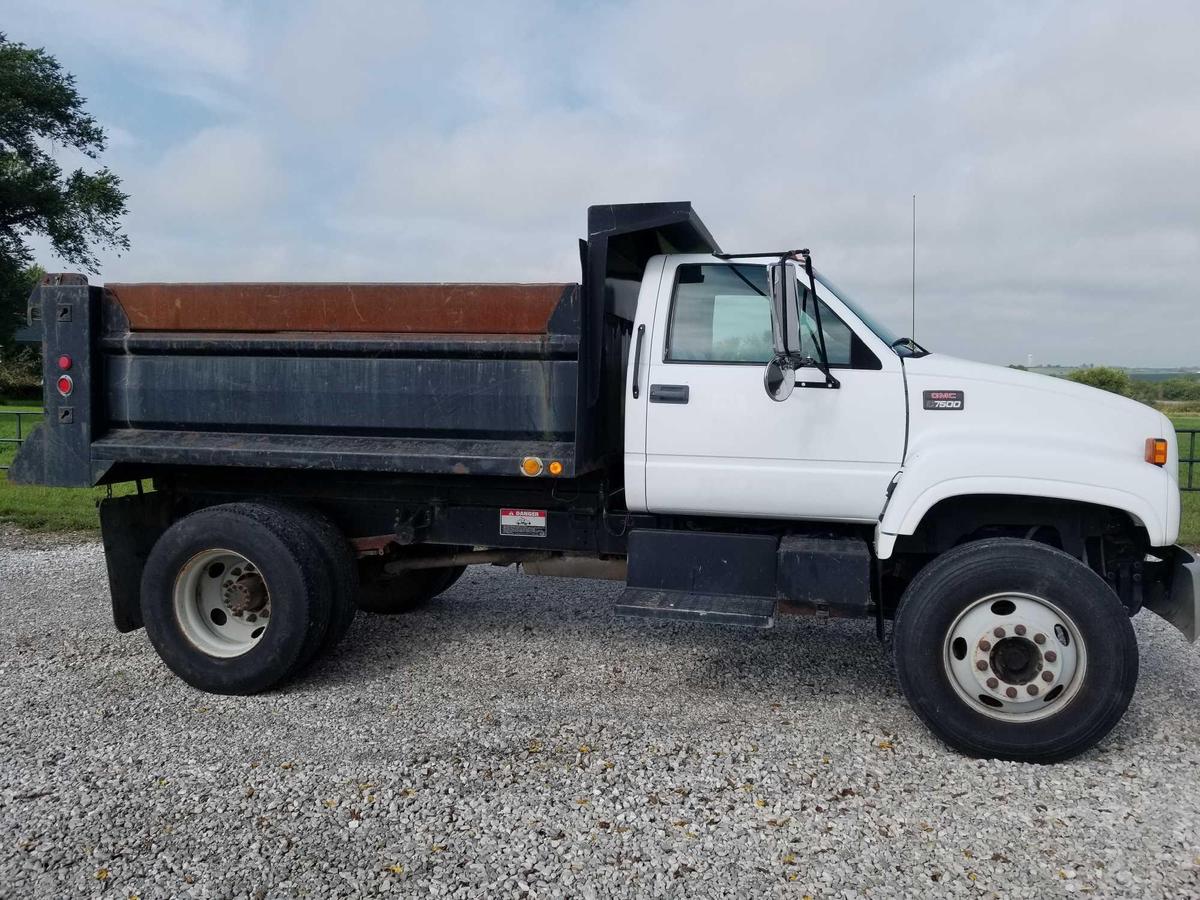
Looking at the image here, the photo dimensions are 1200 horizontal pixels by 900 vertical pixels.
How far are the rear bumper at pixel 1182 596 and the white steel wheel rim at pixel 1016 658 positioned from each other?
0.74m

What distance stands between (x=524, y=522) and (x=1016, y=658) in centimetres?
256

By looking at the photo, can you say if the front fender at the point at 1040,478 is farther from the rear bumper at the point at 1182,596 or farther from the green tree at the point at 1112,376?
the green tree at the point at 1112,376

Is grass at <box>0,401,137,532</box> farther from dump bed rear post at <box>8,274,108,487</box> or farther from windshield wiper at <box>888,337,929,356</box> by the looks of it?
windshield wiper at <box>888,337,929,356</box>

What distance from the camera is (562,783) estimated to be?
3951mm

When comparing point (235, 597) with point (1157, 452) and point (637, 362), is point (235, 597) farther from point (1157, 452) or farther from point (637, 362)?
point (1157, 452)

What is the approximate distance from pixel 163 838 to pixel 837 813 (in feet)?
8.51

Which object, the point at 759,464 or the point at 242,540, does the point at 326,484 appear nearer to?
the point at 242,540

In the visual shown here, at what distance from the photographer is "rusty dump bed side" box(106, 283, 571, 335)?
4.67 meters

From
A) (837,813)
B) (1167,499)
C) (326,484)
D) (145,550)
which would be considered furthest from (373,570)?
(1167,499)

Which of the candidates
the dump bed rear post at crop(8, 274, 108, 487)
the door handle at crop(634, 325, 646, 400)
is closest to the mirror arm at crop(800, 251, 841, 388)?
the door handle at crop(634, 325, 646, 400)

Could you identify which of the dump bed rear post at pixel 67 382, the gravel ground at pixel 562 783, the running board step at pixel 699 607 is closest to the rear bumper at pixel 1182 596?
the gravel ground at pixel 562 783

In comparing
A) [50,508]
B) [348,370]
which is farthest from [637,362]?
[50,508]

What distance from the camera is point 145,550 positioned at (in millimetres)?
5641

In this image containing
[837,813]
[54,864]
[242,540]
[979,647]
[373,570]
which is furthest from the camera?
[373,570]
